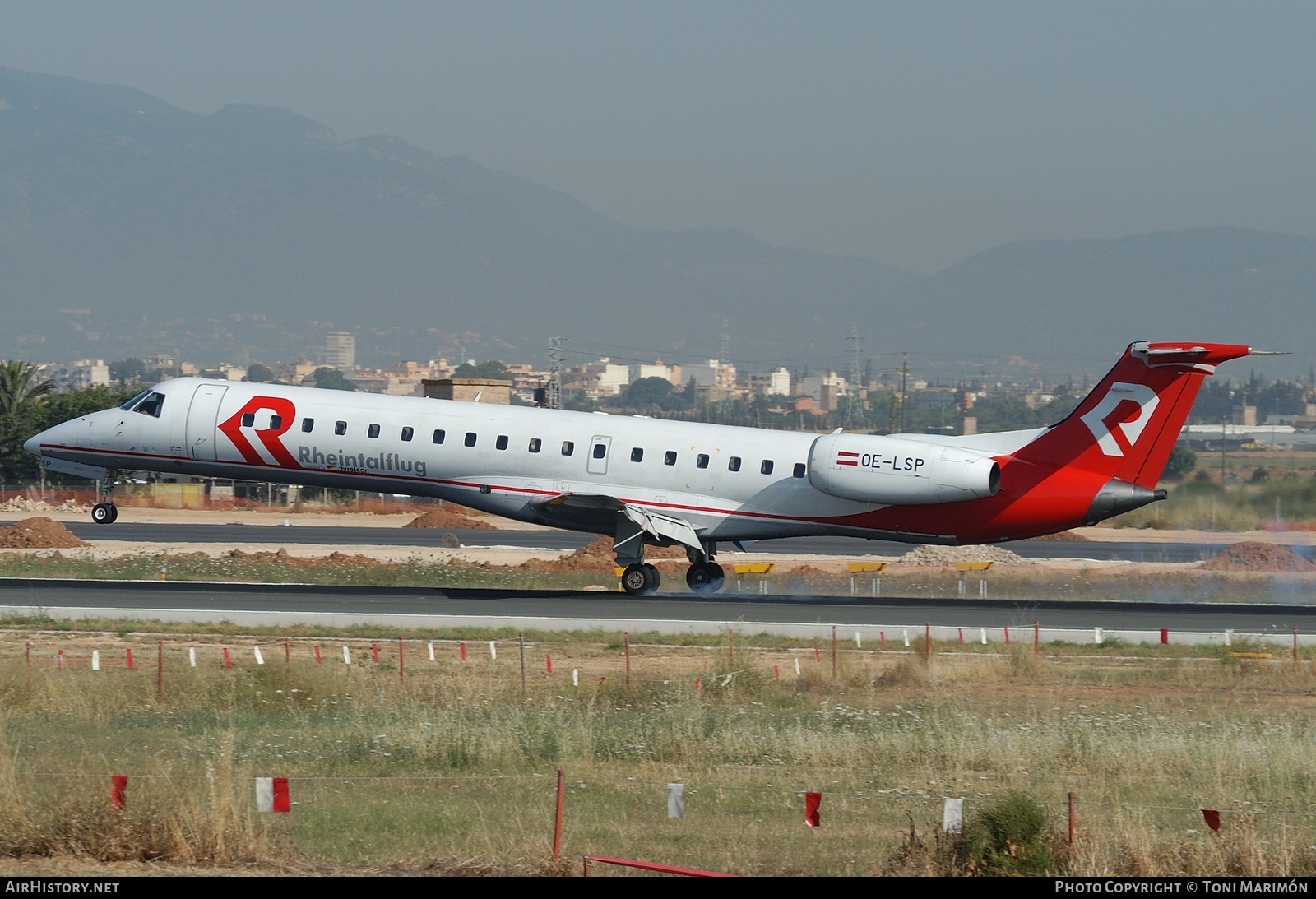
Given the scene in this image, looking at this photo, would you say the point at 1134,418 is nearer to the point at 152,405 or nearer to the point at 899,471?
the point at 899,471

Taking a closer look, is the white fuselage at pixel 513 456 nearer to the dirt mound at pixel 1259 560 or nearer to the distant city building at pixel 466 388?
the dirt mound at pixel 1259 560

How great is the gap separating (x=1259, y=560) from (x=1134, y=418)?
56.7 feet

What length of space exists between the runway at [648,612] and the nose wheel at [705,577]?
0.46m

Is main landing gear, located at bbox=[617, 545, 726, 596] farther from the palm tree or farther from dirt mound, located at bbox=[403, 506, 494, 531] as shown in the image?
the palm tree

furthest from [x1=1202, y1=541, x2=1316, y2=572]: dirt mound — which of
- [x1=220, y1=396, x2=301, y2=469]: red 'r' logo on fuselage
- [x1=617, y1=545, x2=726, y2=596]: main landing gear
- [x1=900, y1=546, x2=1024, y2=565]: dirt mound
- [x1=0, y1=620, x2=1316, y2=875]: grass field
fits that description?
[x1=220, y1=396, x2=301, y2=469]: red 'r' logo on fuselage

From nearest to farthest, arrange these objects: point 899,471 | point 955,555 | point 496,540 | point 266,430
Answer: point 899,471 < point 266,430 < point 955,555 < point 496,540

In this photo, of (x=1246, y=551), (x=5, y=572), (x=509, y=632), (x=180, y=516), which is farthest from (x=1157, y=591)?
(x=180, y=516)

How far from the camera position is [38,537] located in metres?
47.0

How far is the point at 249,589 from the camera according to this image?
33.6 metres

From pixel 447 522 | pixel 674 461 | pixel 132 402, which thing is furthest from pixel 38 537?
pixel 674 461

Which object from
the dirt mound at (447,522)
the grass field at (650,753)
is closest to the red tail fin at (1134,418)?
the grass field at (650,753)

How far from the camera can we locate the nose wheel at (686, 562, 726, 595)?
112ft

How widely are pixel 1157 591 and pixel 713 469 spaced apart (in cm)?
1252

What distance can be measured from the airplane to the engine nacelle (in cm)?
3
